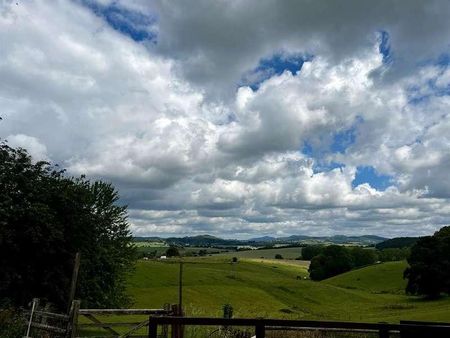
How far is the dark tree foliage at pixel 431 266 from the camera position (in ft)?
252

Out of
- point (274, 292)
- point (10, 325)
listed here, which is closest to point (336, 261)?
point (274, 292)

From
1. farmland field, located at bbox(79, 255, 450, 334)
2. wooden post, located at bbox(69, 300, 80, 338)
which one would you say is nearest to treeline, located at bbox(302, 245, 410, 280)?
farmland field, located at bbox(79, 255, 450, 334)

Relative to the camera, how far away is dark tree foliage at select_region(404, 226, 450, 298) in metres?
76.8

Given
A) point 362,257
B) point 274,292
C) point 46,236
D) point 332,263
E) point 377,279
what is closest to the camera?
point 46,236

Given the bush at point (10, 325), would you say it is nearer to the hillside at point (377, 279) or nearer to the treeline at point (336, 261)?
the hillside at point (377, 279)

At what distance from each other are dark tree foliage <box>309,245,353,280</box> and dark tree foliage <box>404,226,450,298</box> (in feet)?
245

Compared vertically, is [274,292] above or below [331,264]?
below

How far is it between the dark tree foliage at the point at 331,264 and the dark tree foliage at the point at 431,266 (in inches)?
2938

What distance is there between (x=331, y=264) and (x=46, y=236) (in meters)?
139

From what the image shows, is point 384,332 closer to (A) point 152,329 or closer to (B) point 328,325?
(B) point 328,325

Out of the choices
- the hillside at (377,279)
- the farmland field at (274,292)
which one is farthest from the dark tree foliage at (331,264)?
the farmland field at (274,292)

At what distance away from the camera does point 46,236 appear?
96.5 ft

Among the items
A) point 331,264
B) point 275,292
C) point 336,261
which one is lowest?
point 275,292

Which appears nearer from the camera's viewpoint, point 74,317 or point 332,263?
point 74,317
